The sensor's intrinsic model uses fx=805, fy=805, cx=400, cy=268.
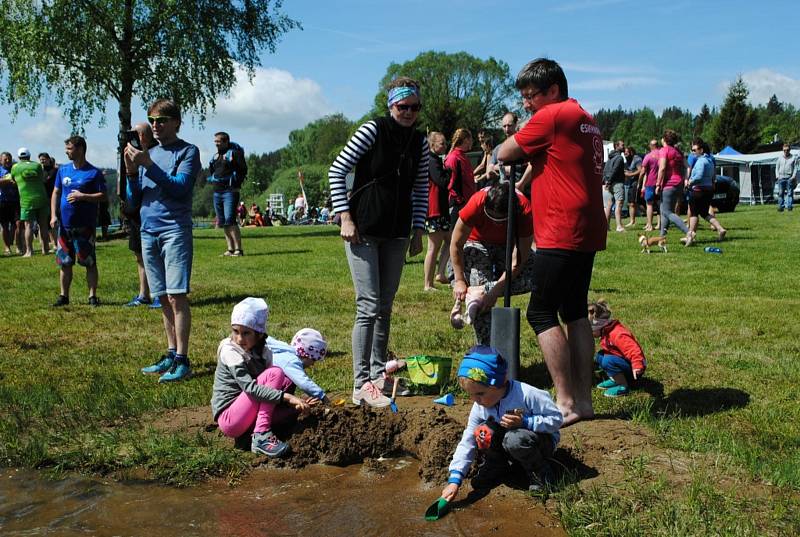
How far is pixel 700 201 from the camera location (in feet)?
52.4

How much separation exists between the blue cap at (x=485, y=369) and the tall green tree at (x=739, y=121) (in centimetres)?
7136

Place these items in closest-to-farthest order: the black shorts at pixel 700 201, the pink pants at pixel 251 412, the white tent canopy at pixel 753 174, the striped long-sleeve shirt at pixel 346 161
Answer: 1. the pink pants at pixel 251 412
2. the striped long-sleeve shirt at pixel 346 161
3. the black shorts at pixel 700 201
4. the white tent canopy at pixel 753 174

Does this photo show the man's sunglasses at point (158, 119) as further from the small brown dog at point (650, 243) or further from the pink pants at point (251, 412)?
the small brown dog at point (650, 243)

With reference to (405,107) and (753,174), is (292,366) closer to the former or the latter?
(405,107)

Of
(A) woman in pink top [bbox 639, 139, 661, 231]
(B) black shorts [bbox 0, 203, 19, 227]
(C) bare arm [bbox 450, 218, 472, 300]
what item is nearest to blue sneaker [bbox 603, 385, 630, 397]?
(C) bare arm [bbox 450, 218, 472, 300]

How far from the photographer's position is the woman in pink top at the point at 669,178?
614 inches

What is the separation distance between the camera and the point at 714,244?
53.5 feet

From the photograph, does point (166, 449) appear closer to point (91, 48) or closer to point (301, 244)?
point (301, 244)

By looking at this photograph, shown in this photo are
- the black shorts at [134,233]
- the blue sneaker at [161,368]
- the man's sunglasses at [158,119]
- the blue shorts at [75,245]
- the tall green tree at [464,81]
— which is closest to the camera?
the man's sunglasses at [158,119]

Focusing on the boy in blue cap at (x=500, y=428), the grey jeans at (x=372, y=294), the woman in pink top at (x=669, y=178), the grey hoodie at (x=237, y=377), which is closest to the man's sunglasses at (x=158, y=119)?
the grey jeans at (x=372, y=294)

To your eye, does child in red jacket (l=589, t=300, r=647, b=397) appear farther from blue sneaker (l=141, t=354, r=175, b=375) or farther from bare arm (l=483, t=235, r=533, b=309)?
blue sneaker (l=141, t=354, r=175, b=375)

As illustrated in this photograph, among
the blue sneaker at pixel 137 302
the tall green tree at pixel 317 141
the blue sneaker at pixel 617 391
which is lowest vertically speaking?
the blue sneaker at pixel 617 391

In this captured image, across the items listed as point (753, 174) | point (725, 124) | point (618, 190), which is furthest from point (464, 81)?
point (618, 190)

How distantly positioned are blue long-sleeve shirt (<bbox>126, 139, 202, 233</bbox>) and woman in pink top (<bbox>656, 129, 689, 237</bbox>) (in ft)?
36.7
